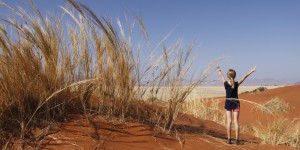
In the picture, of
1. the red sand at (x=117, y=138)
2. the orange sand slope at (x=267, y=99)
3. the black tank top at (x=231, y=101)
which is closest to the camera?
the red sand at (x=117, y=138)

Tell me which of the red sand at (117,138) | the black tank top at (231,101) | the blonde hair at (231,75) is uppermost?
the blonde hair at (231,75)

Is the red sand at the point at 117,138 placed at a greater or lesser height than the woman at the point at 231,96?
lesser

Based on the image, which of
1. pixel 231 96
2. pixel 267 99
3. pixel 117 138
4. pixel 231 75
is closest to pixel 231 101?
pixel 231 96

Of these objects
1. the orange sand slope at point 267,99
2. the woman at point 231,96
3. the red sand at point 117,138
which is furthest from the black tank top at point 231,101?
the orange sand slope at point 267,99

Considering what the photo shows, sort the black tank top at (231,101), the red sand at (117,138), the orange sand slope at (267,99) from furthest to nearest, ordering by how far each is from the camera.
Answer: the orange sand slope at (267,99), the black tank top at (231,101), the red sand at (117,138)

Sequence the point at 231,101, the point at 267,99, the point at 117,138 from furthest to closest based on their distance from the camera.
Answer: the point at 267,99
the point at 231,101
the point at 117,138

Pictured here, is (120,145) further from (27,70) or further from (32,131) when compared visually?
(27,70)

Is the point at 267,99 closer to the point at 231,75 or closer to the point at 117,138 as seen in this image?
the point at 231,75

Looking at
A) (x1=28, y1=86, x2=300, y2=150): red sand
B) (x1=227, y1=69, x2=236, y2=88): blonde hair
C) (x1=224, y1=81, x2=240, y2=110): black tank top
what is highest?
(x1=227, y1=69, x2=236, y2=88): blonde hair

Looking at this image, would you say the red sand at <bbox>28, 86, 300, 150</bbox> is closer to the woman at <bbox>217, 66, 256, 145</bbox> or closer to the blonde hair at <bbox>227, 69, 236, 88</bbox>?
the woman at <bbox>217, 66, 256, 145</bbox>

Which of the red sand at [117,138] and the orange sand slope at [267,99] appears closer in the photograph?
the red sand at [117,138]

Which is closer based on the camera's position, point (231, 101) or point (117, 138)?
point (117, 138)

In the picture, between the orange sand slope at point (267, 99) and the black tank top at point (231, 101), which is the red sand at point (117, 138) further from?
the orange sand slope at point (267, 99)

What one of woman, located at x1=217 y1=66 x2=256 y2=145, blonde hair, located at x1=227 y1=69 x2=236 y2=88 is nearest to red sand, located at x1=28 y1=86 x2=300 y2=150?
woman, located at x1=217 y1=66 x2=256 y2=145
